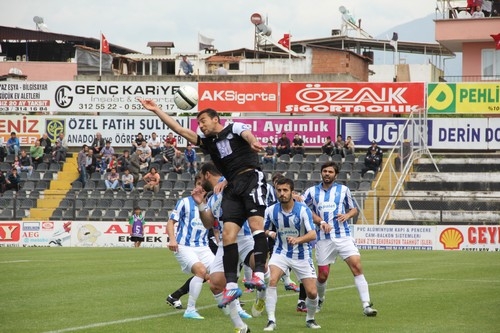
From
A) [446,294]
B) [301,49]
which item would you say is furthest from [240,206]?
[301,49]

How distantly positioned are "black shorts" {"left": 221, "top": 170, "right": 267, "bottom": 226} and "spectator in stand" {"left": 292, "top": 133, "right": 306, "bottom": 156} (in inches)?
1213

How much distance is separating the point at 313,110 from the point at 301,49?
32097mm

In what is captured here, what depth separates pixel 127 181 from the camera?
40.8m

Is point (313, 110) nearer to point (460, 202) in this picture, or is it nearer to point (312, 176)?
point (312, 176)

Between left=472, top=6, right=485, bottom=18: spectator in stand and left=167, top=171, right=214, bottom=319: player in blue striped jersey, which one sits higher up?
left=472, top=6, right=485, bottom=18: spectator in stand

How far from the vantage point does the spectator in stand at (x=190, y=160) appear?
41594 mm

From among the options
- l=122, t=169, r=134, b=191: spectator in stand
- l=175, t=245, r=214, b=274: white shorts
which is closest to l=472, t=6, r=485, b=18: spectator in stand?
l=122, t=169, r=134, b=191: spectator in stand

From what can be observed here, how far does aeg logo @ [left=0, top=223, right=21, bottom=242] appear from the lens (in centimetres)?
3831

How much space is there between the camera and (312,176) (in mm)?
40156

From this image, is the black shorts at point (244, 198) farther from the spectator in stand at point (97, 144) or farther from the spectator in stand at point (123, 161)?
the spectator in stand at point (97, 144)

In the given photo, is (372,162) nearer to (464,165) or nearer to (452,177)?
(452,177)

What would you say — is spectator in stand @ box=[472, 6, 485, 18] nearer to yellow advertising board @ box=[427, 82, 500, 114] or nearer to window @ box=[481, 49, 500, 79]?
window @ box=[481, 49, 500, 79]

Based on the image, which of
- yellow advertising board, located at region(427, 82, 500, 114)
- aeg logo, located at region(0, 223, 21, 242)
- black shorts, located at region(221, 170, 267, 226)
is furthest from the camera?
yellow advertising board, located at region(427, 82, 500, 114)

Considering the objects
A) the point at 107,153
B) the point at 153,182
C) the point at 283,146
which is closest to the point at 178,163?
the point at 153,182
